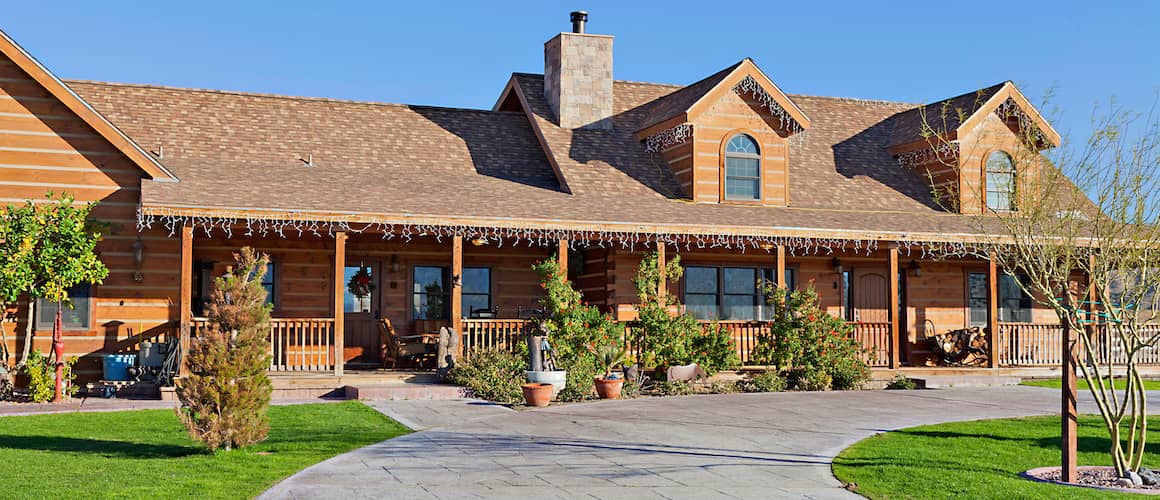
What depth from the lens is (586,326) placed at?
17188mm

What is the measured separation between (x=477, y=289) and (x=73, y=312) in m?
6.96

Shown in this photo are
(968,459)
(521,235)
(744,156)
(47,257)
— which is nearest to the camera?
(968,459)

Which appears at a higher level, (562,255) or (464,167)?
(464,167)

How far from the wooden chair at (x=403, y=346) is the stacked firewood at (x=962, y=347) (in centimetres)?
977

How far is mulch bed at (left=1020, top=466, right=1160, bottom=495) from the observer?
9109 millimetres

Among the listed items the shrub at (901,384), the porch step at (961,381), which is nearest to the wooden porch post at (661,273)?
the shrub at (901,384)

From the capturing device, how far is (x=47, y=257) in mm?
15906

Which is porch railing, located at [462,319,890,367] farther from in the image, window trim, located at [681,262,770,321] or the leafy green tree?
the leafy green tree

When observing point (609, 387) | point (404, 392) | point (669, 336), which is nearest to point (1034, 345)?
point (669, 336)

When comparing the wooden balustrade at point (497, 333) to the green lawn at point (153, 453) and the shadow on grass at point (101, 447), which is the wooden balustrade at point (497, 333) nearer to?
the green lawn at point (153, 453)

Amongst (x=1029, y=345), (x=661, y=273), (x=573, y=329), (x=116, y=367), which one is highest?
(x=661, y=273)

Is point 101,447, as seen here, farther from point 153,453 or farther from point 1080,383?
point 1080,383

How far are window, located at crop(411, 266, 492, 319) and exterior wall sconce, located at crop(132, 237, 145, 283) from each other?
4863 millimetres

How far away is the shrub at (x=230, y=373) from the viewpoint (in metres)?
10.4
